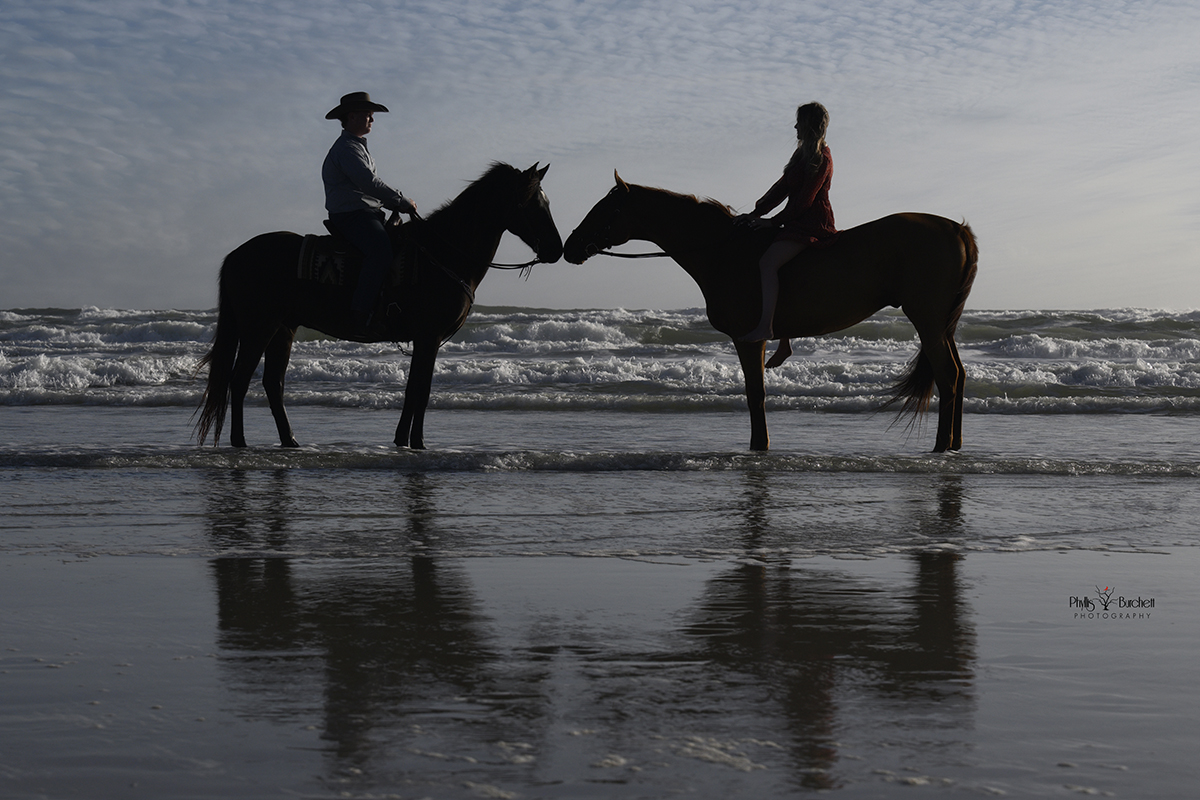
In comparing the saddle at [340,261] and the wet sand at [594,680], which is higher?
the saddle at [340,261]

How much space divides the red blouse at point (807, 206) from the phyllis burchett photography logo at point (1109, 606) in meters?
4.33

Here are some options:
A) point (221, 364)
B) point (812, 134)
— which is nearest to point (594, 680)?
point (812, 134)

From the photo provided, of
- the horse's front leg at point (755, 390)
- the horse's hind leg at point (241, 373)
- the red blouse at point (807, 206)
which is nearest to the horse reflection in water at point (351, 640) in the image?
the horse's hind leg at point (241, 373)

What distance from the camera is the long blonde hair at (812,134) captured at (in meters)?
7.25

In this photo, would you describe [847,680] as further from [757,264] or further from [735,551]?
[757,264]

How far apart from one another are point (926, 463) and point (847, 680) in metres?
4.60

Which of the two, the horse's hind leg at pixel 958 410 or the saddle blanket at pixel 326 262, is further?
the horse's hind leg at pixel 958 410

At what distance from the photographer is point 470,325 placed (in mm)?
27312

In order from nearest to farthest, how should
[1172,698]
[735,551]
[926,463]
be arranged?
[1172,698] → [735,551] → [926,463]

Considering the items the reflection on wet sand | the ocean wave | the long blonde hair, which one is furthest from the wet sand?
the ocean wave

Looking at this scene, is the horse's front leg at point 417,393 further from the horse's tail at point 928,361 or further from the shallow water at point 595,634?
the horse's tail at point 928,361

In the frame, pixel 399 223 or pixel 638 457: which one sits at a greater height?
pixel 399 223

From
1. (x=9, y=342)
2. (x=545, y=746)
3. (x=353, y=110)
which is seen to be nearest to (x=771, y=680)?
(x=545, y=746)

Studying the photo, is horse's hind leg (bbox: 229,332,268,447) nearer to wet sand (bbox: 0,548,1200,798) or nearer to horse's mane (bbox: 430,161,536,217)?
horse's mane (bbox: 430,161,536,217)
